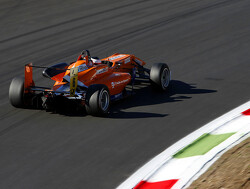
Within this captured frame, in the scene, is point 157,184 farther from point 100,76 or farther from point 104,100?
point 100,76

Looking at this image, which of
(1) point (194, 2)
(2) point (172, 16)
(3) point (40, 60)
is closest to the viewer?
(3) point (40, 60)

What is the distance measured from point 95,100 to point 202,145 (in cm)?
250

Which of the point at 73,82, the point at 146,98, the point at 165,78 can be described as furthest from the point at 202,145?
the point at 165,78

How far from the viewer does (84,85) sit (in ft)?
34.4

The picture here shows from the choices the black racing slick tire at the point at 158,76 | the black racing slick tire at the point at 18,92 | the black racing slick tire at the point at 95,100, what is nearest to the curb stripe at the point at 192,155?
the black racing slick tire at the point at 95,100

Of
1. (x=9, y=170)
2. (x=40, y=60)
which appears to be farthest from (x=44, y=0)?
(x=9, y=170)

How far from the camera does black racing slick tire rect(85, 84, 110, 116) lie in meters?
9.66

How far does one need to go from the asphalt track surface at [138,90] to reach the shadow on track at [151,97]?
2 centimetres

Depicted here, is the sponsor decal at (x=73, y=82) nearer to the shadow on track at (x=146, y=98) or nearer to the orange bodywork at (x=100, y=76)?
the shadow on track at (x=146, y=98)

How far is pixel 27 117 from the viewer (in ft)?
33.4

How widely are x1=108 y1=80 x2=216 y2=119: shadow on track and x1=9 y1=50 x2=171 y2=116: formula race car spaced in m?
0.17

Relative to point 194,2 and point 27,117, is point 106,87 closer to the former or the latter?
point 27,117

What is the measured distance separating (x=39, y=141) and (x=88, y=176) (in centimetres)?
184

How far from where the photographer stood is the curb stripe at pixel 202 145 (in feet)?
25.6
